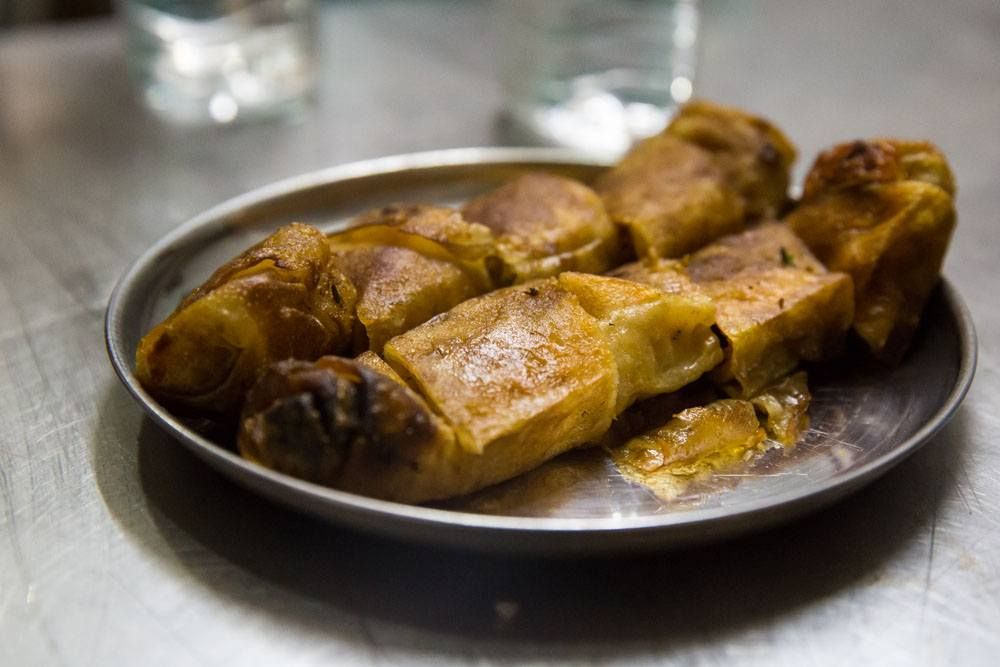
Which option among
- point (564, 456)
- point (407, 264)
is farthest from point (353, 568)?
point (407, 264)

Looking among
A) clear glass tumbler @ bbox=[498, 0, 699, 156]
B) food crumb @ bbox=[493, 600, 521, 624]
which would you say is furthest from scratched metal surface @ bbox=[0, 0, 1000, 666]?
clear glass tumbler @ bbox=[498, 0, 699, 156]

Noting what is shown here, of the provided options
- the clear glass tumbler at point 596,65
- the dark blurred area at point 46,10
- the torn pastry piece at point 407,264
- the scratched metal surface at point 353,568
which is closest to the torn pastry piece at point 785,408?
the scratched metal surface at point 353,568

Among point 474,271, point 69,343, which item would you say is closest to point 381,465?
point 474,271

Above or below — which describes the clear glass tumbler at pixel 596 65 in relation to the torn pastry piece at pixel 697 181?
below

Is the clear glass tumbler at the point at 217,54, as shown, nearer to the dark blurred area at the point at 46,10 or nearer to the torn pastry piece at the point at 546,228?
the dark blurred area at the point at 46,10

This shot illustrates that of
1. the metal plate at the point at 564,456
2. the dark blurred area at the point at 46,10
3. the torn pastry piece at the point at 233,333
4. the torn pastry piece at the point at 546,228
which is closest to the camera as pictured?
the metal plate at the point at 564,456

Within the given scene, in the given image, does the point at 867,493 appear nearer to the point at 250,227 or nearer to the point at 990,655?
the point at 990,655

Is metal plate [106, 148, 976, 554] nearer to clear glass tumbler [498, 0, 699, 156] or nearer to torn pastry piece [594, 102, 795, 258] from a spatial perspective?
torn pastry piece [594, 102, 795, 258]

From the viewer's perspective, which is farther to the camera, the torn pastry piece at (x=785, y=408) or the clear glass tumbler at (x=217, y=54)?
the clear glass tumbler at (x=217, y=54)
